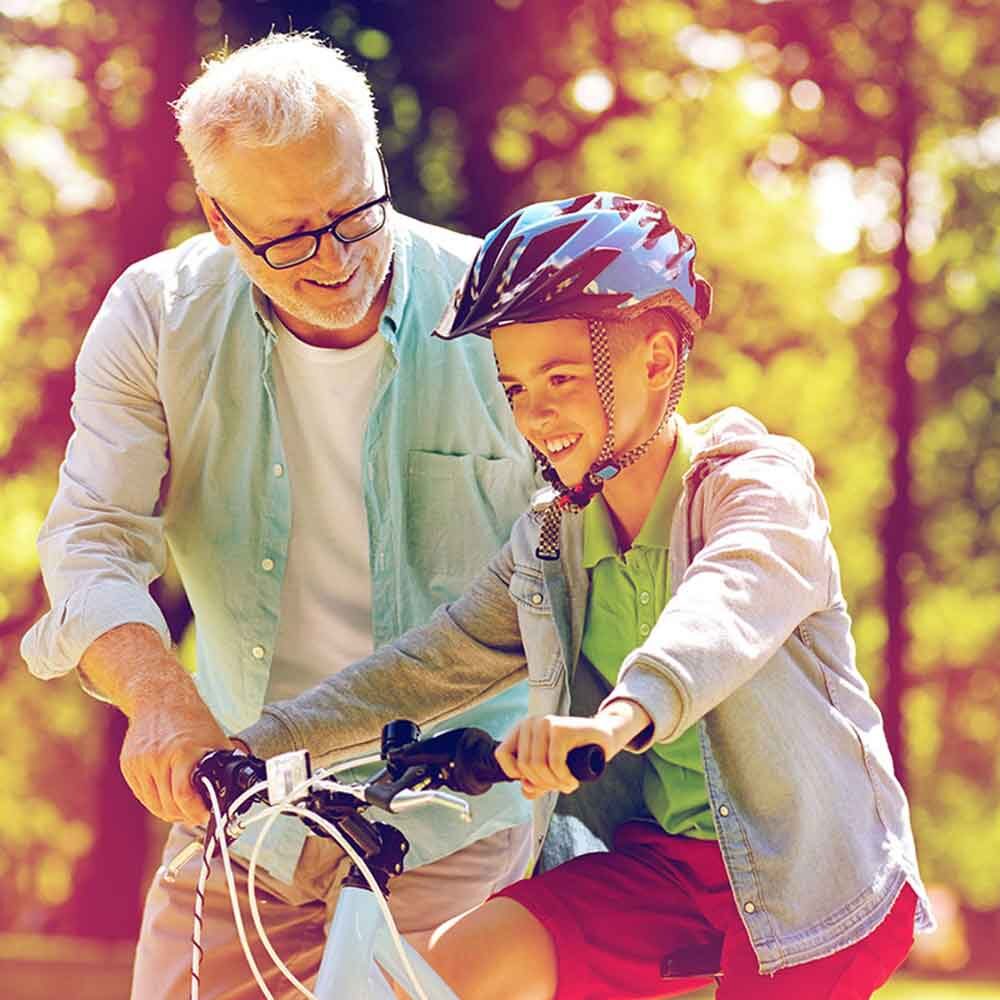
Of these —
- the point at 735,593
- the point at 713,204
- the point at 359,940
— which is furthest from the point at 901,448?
the point at 359,940

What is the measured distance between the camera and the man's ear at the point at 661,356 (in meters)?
3.00

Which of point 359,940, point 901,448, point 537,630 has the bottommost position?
point 901,448

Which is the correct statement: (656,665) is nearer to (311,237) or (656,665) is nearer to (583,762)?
(583,762)

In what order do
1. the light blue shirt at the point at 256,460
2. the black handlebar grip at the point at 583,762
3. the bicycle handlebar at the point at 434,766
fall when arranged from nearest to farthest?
the black handlebar grip at the point at 583,762
the bicycle handlebar at the point at 434,766
the light blue shirt at the point at 256,460

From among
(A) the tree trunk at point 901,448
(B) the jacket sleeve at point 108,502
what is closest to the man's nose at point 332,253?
(B) the jacket sleeve at point 108,502

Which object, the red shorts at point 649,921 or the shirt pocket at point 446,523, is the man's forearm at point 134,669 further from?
the shirt pocket at point 446,523

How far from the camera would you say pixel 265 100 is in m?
3.54

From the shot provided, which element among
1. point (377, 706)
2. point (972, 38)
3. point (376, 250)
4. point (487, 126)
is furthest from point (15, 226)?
point (377, 706)

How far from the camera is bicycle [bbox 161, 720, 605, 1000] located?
245 cm

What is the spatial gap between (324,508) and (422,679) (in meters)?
0.79

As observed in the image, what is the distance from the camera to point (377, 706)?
3.11 meters

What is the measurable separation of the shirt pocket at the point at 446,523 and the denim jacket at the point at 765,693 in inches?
31.6

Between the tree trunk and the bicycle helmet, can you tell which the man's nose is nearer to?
the bicycle helmet

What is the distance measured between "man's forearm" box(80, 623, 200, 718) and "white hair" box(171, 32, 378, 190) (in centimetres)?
89
